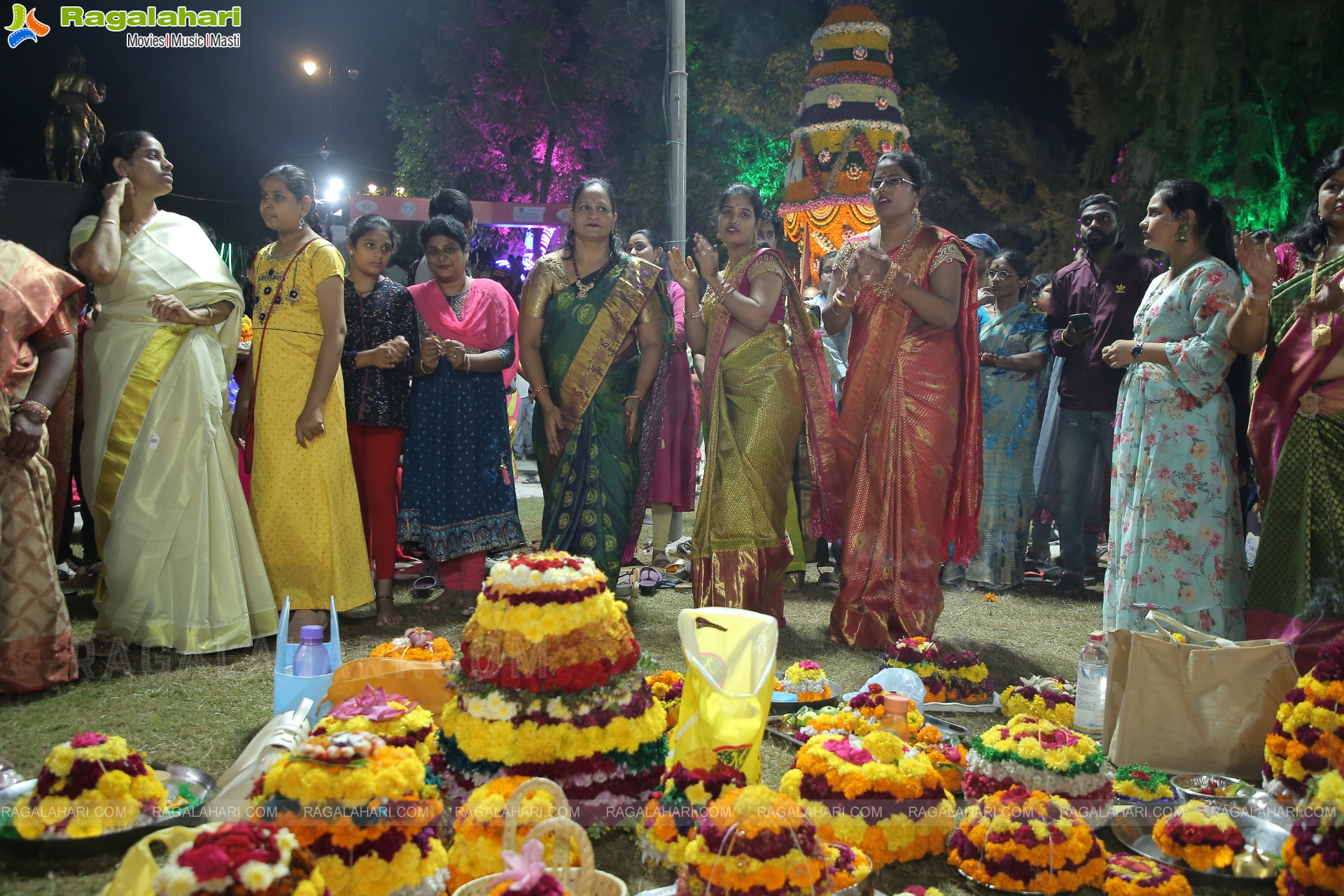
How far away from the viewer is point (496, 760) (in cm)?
266

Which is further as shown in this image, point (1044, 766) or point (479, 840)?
point (1044, 766)

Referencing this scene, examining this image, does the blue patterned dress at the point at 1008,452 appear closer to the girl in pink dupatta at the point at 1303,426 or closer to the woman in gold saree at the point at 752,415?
the woman in gold saree at the point at 752,415

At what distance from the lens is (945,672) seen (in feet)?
12.8

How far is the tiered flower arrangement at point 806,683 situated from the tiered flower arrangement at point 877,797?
0.94m

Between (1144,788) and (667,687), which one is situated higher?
(667,687)

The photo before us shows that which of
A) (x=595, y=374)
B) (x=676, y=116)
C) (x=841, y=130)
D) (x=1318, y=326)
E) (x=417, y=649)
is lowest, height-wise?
(x=417, y=649)

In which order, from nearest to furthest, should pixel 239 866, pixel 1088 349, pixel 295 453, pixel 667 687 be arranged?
pixel 239 866 → pixel 667 687 → pixel 295 453 → pixel 1088 349

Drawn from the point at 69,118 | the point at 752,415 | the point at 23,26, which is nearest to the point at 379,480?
the point at 752,415

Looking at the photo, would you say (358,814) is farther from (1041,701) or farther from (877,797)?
(1041,701)

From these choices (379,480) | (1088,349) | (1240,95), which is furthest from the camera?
(1240,95)

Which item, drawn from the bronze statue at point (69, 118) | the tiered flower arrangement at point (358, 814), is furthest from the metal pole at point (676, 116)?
the tiered flower arrangement at point (358, 814)

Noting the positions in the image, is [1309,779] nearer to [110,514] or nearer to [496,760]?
[496,760]

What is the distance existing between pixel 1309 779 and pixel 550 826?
6.72ft

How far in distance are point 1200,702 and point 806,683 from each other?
1292 millimetres
